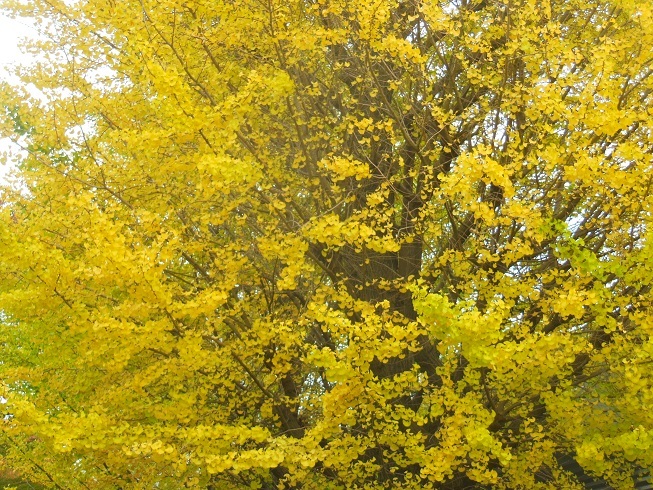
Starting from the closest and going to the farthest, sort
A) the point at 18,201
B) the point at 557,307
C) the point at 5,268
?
the point at 557,307 → the point at 5,268 → the point at 18,201

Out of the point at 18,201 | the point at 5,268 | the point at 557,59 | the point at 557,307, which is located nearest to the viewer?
the point at 557,307

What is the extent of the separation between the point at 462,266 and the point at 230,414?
2684 millimetres

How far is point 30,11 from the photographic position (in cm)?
700

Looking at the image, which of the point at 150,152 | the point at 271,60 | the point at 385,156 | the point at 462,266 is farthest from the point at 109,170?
the point at 462,266

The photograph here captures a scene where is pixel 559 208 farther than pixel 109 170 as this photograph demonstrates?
Yes

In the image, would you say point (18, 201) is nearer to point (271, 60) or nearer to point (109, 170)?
point (109, 170)

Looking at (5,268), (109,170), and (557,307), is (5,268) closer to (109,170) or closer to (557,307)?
(109,170)

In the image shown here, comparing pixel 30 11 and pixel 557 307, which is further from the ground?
pixel 30 11

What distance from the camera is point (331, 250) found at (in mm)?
7062

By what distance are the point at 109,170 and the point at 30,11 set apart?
1918mm

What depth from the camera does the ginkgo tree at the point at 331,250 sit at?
5227 mm

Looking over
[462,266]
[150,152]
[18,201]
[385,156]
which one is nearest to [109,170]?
[150,152]

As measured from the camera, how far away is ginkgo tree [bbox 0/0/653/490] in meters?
5.23

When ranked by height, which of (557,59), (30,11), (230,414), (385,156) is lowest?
(230,414)
